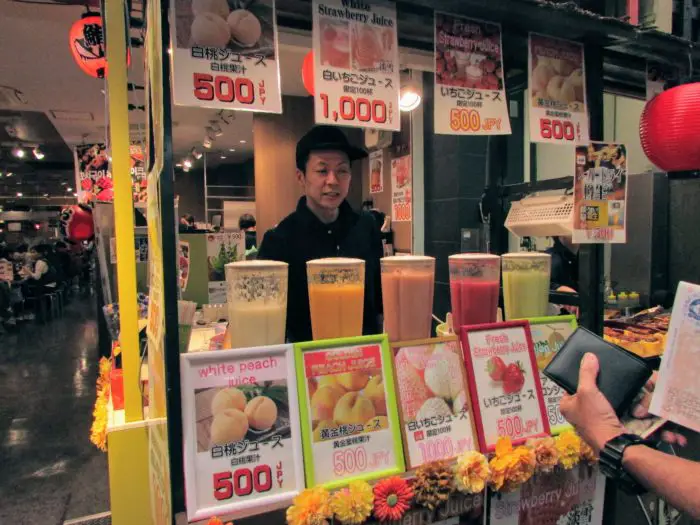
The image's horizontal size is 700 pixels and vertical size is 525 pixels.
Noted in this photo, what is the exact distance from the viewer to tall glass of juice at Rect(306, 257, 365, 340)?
4.82ft

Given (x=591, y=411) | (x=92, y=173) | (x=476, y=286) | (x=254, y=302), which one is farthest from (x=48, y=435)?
(x=92, y=173)

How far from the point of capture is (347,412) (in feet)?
4.37

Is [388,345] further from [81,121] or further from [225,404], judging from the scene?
[81,121]

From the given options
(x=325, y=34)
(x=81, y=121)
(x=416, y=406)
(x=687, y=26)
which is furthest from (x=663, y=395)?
(x=81, y=121)

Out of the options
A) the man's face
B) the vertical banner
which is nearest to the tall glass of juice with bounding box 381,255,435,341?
the man's face

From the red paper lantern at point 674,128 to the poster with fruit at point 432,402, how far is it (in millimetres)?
1609

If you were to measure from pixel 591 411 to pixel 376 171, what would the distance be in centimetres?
616

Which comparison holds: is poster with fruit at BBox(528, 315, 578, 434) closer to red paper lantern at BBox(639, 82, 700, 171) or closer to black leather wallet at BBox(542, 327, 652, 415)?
black leather wallet at BBox(542, 327, 652, 415)

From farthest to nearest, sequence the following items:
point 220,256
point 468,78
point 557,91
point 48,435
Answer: point 220,256 → point 48,435 → point 557,91 → point 468,78

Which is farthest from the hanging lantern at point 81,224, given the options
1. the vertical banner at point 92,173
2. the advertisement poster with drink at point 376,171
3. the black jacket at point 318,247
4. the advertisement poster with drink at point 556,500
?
the advertisement poster with drink at point 556,500

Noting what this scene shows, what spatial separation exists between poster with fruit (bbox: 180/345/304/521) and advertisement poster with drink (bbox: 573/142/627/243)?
1338 mm

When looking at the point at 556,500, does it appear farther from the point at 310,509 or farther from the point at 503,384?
the point at 310,509

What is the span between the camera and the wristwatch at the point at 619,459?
1.15 metres

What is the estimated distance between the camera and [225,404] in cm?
123
